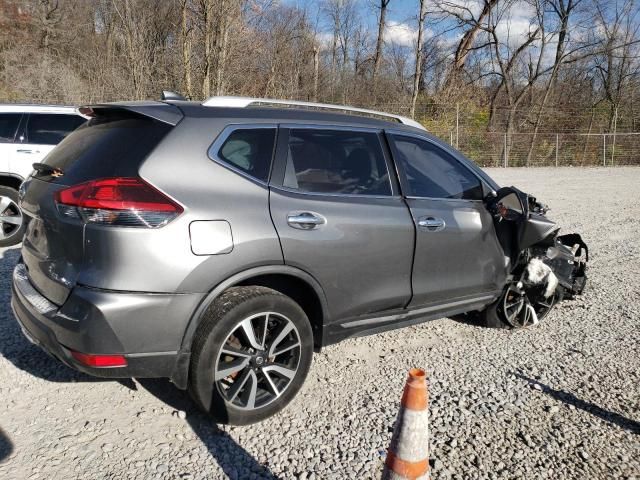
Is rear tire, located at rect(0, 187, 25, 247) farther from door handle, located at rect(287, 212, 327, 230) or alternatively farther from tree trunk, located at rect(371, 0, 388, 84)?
tree trunk, located at rect(371, 0, 388, 84)

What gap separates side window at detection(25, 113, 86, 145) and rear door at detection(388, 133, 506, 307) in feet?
17.0

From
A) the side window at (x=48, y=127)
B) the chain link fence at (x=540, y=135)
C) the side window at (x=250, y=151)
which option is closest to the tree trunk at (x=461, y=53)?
the chain link fence at (x=540, y=135)

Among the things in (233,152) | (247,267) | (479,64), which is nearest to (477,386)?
(247,267)

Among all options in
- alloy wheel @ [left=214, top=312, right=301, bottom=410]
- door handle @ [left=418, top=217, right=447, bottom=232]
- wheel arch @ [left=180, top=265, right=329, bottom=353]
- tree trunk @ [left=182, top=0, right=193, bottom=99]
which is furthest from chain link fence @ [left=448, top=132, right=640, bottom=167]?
alloy wheel @ [left=214, top=312, right=301, bottom=410]

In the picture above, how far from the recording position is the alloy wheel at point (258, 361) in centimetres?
286

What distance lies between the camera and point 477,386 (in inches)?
140

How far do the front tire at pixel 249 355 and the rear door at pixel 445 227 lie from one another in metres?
1.02

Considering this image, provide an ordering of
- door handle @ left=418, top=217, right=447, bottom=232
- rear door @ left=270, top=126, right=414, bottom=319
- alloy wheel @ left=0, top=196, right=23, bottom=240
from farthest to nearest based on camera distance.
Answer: alloy wheel @ left=0, top=196, right=23, bottom=240
door handle @ left=418, top=217, right=447, bottom=232
rear door @ left=270, top=126, right=414, bottom=319

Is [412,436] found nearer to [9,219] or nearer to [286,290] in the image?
[286,290]

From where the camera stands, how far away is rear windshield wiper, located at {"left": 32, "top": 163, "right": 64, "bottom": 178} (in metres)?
2.94

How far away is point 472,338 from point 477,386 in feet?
2.88

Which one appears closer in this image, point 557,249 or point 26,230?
point 26,230

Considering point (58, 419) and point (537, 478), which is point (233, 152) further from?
point (537, 478)

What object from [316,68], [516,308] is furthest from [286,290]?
[316,68]
